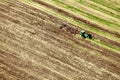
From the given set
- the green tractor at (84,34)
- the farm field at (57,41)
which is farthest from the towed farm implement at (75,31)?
the farm field at (57,41)

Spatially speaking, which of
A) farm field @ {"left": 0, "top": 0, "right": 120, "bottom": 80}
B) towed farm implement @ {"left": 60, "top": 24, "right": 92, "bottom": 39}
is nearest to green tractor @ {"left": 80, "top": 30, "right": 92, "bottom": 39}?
towed farm implement @ {"left": 60, "top": 24, "right": 92, "bottom": 39}

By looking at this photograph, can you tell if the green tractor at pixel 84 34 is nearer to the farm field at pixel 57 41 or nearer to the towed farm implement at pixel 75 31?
the towed farm implement at pixel 75 31

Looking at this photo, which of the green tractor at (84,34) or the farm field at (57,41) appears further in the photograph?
the green tractor at (84,34)

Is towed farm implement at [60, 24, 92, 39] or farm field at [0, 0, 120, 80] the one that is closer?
farm field at [0, 0, 120, 80]

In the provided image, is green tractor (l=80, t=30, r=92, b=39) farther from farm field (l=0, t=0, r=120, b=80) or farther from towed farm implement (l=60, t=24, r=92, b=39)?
farm field (l=0, t=0, r=120, b=80)

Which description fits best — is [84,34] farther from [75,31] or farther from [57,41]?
[57,41]

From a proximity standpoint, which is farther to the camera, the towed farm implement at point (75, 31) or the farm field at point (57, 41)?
the towed farm implement at point (75, 31)

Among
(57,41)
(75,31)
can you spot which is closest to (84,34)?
(75,31)

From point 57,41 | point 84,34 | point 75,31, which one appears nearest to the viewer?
point 57,41

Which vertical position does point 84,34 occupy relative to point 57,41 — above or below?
above
